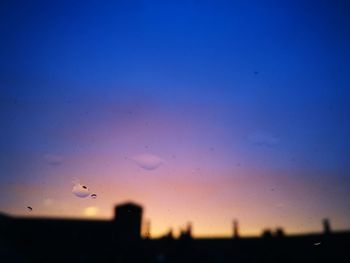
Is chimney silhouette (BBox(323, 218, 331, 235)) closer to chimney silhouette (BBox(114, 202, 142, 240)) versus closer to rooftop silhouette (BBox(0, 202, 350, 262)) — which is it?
rooftop silhouette (BBox(0, 202, 350, 262))

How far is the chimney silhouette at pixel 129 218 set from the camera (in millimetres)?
29578

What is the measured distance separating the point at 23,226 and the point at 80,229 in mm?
5527

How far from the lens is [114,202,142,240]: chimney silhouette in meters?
29.6

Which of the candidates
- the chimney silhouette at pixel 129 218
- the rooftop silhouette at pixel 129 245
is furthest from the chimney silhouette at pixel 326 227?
the chimney silhouette at pixel 129 218

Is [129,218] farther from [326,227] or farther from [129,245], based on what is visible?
[326,227]

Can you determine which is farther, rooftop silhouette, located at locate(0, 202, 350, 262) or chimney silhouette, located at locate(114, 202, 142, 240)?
chimney silhouette, located at locate(114, 202, 142, 240)

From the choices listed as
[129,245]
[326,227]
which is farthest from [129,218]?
[326,227]

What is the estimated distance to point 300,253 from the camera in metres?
26.8

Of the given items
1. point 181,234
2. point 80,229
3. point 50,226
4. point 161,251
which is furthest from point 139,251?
point 50,226

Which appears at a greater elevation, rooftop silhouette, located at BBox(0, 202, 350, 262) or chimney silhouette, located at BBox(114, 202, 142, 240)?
chimney silhouette, located at BBox(114, 202, 142, 240)

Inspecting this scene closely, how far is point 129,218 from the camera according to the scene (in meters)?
30.3

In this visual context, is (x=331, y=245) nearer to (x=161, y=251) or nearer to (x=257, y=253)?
(x=257, y=253)

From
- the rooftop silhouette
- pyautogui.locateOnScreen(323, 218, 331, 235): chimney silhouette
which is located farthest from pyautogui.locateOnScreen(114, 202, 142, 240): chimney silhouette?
pyautogui.locateOnScreen(323, 218, 331, 235): chimney silhouette

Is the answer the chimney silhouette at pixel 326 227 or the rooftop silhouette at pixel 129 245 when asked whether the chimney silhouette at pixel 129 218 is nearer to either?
the rooftop silhouette at pixel 129 245
